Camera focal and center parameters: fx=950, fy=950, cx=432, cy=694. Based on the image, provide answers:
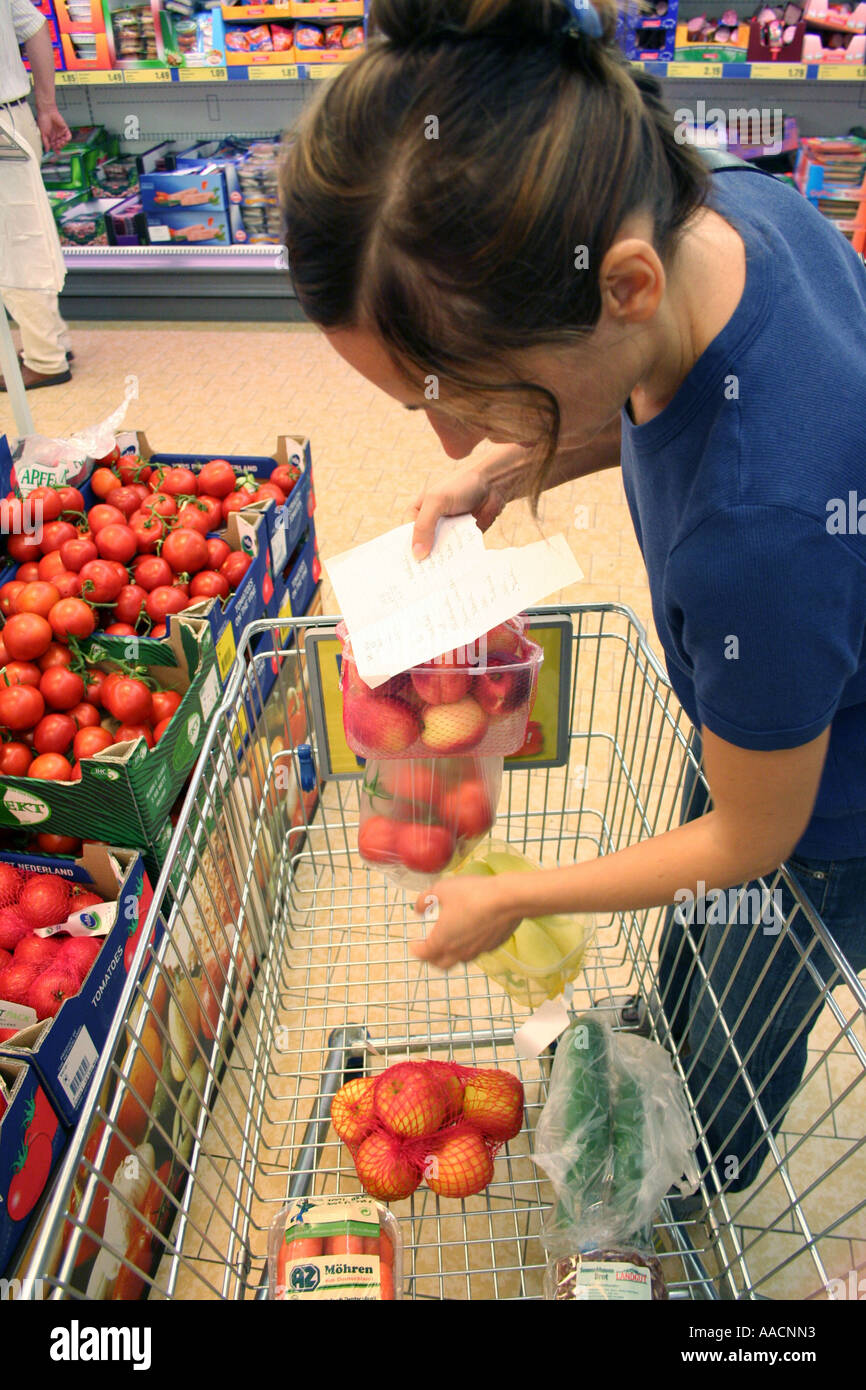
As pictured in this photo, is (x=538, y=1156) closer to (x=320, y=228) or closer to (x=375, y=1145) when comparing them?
(x=375, y=1145)

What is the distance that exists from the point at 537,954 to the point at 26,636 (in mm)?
1192

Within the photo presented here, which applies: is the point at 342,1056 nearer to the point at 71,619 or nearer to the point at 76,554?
the point at 71,619

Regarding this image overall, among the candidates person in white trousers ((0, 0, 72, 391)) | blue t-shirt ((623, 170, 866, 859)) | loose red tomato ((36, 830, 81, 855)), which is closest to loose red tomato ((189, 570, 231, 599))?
loose red tomato ((36, 830, 81, 855))

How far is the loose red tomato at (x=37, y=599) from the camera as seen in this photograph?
1.89m

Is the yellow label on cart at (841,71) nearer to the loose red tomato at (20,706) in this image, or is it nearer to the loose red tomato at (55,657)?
the loose red tomato at (55,657)

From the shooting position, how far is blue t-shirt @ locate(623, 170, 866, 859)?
2.15 ft

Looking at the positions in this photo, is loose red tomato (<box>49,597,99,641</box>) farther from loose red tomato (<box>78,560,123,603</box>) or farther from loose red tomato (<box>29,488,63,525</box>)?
loose red tomato (<box>29,488,63,525</box>)

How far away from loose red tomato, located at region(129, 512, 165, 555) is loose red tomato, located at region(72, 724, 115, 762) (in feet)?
1.88

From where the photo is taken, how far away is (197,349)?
421 cm

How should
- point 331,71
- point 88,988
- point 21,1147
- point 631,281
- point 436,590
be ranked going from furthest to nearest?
point 331,71, point 88,988, point 21,1147, point 436,590, point 631,281

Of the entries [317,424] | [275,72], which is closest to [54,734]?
[317,424]

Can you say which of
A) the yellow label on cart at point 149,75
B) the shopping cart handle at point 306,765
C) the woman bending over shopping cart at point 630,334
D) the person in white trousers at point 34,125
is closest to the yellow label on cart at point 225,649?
the shopping cart handle at point 306,765

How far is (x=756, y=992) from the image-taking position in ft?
3.55
